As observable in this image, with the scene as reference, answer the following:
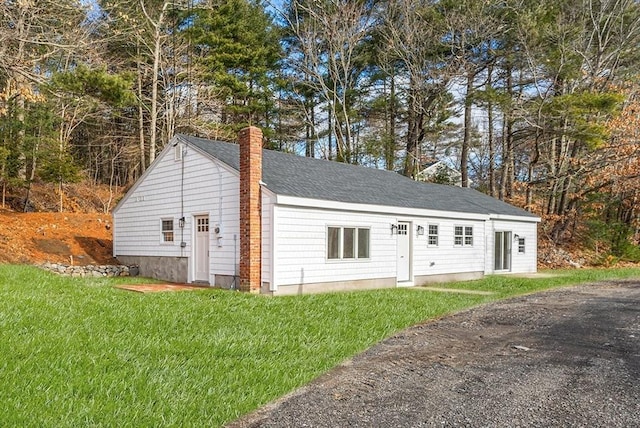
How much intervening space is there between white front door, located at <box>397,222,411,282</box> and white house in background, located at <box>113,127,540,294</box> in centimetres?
3

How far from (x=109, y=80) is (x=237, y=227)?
6.00m

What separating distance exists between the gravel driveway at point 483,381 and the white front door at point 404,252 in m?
6.14

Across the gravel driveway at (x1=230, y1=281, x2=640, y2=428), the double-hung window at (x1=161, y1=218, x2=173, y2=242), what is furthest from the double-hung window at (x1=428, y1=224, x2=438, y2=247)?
the double-hung window at (x1=161, y1=218, x2=173, y2=242)

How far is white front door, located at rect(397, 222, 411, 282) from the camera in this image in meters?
14.9

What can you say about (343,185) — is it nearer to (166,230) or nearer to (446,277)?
(446,277)

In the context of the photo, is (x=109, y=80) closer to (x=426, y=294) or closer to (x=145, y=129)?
(x=426, y=294)

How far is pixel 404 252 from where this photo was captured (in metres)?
15.1

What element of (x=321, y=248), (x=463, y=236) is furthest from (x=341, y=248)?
(x=463, y=236)

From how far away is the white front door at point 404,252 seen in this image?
585 inches

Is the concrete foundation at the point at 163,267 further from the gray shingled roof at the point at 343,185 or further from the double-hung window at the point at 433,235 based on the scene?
the double-hung window at the point at 433,235

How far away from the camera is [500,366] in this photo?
5746 millimetres

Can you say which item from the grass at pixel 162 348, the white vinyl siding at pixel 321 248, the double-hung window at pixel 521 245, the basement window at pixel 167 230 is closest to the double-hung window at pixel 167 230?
the basement window at pixel 167 230

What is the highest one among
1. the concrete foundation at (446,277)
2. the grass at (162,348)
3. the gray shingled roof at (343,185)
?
the gray shingled roof at (343,185)

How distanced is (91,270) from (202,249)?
375 cm
